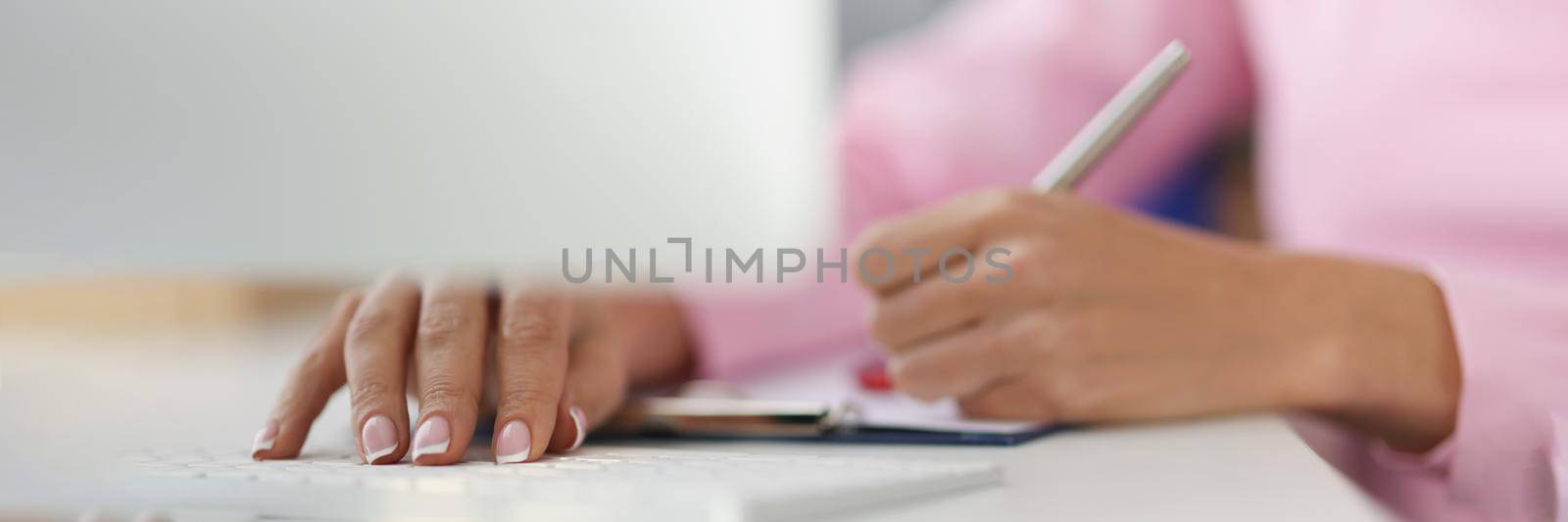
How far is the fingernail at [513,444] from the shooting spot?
1.01 feet

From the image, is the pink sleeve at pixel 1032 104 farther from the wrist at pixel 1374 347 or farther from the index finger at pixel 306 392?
the index finger at pixel 306 392

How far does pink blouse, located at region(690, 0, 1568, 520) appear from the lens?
1.44 feet

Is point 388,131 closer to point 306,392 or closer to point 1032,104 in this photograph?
point 306,392

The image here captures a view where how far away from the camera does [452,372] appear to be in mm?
341

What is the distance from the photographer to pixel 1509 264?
1.56 ft

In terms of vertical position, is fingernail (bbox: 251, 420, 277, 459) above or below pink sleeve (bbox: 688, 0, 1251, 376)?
below

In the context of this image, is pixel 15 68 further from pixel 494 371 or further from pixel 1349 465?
pixel 1349 465

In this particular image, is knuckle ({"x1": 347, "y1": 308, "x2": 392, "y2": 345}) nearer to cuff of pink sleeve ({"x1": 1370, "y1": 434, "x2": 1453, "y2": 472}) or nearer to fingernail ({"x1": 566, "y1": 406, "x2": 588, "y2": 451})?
fingernail ({"x1": 566, "y1": 406, "x2": 588, "y2": 451})

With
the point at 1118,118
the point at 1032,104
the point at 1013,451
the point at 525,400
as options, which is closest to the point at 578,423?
the point at 525,400

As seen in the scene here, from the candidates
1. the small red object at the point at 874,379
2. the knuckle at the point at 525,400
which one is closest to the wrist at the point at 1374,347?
the small red object at the point at 874,379

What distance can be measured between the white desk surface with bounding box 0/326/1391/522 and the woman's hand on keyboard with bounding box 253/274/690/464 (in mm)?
33

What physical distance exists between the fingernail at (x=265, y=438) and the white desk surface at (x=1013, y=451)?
0.03 m

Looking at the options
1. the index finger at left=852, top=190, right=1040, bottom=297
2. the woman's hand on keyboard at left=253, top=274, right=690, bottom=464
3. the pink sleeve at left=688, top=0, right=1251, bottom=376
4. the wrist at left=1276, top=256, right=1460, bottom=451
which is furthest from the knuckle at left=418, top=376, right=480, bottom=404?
the pink sleeve at left=688, top=0, right=1251, bottom=376

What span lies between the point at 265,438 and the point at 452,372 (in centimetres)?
5
